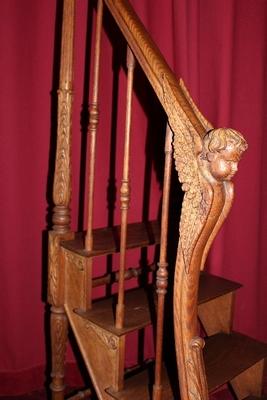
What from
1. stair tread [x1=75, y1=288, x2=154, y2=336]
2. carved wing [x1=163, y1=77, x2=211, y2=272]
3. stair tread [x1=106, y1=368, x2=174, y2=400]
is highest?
carved wing [x1=163, y1=77, x2=211, y2=272]

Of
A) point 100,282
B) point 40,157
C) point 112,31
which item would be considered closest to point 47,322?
point 100,282

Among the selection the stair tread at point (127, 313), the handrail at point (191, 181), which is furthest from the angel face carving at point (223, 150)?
the stair tread at point (127, 313)

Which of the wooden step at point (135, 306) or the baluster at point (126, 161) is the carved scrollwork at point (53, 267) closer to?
the wooden step at point (135, 306)

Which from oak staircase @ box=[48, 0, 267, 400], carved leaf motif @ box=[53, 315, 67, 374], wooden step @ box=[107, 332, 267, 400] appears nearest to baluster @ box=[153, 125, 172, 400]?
oak staircase @ box=[48, 0, 267, 400]

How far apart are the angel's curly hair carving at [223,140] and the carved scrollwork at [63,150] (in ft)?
2.32

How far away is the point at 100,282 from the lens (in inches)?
67.3

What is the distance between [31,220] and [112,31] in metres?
0.91

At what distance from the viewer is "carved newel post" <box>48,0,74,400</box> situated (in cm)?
154

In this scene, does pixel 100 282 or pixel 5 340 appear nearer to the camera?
pixel 100 282

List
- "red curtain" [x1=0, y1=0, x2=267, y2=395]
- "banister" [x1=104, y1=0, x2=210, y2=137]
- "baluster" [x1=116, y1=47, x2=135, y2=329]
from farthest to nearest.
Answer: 1. "red curtain" [x1=0, y1=0, x2=267, y2=395]
2. "baluster" [x1=116, y1=47, x2=135, y2=329]
3. "banister" [x1=104, y1=0, x2=210, y2=137]

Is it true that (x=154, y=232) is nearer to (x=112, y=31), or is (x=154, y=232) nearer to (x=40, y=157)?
(x=40, y=157)

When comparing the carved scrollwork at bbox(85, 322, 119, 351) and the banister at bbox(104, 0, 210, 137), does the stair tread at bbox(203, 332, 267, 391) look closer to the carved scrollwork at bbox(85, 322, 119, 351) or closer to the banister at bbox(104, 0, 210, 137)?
the carved scrollwork at bbox(85, 322, 119, 351)

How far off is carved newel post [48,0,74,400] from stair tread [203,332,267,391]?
1.85 feet

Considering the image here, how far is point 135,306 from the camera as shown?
153 centimetres
